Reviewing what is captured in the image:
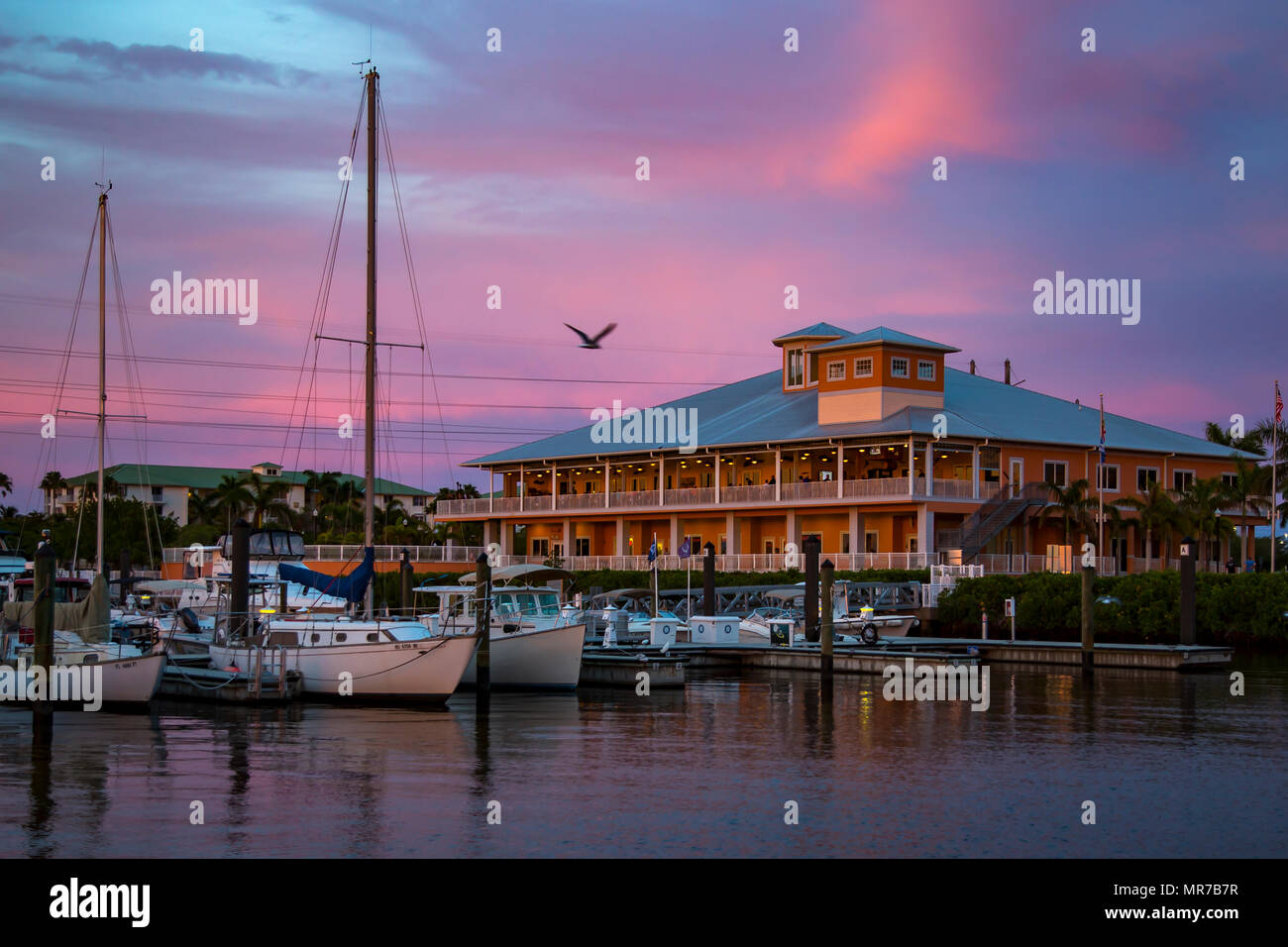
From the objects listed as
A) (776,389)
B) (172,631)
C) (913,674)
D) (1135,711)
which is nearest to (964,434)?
(776,389)

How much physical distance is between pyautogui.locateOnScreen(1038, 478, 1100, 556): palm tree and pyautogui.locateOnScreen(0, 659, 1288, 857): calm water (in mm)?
32071

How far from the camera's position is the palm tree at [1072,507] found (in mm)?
67188

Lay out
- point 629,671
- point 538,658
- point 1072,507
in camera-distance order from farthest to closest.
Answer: point 1072,507
point 629,671
point 538,658

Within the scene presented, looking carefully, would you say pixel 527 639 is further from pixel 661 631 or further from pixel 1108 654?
pixel 1108 654

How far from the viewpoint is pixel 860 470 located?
72062mm

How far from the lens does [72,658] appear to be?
32.9 metres

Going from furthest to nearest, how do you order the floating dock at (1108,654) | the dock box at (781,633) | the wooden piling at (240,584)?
the dock box at (781,633) < the floating dock at (1108,654) < the wooden piling at (240,584)

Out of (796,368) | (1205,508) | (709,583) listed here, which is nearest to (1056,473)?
(1205,508)

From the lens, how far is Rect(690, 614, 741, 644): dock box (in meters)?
50.7

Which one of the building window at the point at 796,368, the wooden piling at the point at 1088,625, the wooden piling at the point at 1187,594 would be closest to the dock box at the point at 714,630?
the wooden piling at the point at 1088,625

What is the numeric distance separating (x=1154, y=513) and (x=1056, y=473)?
15.8ft

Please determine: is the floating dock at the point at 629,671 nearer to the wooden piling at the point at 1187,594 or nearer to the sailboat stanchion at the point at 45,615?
the sailboat stanchion at the point at 45,615

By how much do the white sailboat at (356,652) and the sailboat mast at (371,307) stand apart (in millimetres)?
930
